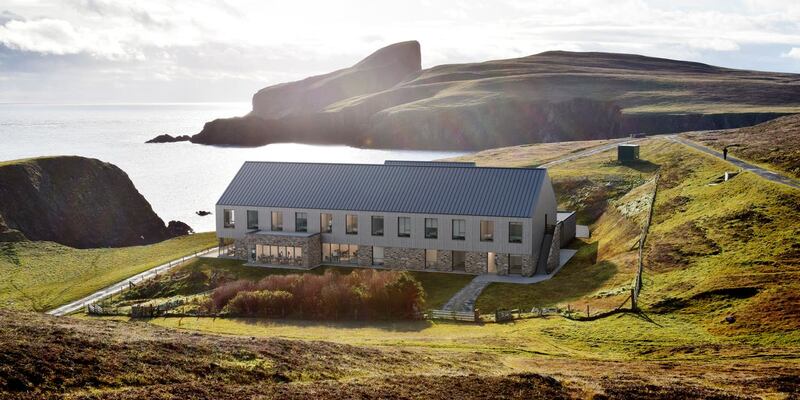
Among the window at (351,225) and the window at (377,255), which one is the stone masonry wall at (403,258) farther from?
the window at (351,225)

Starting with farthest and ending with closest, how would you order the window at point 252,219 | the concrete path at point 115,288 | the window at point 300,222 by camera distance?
1. the window at point 252,219
2. the window at point 300,222
3. the concrete path at point 115,288

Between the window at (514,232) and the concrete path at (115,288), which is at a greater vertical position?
the window at (514,232)

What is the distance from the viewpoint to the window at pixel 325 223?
68.0 metres

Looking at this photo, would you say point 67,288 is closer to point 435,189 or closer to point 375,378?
point 435,189

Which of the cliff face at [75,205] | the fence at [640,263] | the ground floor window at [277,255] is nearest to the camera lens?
the fence at [640,263]

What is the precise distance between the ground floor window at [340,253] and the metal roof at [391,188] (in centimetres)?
357

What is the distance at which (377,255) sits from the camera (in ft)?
217

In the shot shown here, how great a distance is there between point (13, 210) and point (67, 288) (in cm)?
3501

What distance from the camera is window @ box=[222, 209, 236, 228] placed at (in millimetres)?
→ 71556

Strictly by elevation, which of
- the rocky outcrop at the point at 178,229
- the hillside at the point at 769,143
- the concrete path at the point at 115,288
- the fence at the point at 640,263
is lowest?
the rocky outcrop at the point at 178,229

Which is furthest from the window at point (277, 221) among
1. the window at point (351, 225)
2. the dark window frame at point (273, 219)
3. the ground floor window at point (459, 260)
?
the ground floor window at point (459, 260)

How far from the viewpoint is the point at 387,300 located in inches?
1897

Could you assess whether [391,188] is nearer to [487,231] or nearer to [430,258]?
[430,258]

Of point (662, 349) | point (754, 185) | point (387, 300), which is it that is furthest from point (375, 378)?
point (754, 185)
